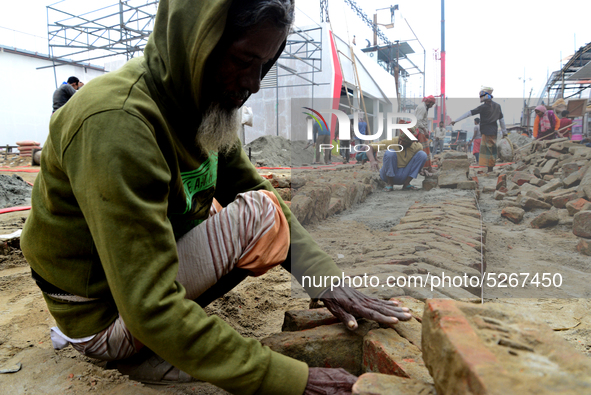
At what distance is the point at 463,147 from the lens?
7.93 ft

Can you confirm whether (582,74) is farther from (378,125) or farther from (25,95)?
(25,95)

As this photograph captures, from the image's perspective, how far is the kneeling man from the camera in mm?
2264

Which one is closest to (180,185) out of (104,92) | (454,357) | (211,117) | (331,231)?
(211,117)

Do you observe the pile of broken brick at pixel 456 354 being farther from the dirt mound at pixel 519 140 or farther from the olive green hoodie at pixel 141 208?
the dirt mound at pixel 519 140

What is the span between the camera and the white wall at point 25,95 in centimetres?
1494

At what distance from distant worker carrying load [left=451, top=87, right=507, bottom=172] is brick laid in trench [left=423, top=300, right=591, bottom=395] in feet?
4.90

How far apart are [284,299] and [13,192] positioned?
14.2 ft

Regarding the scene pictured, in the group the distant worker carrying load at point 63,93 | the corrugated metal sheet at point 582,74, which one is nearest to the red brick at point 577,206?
the corrugated metal sheet at point 582,74

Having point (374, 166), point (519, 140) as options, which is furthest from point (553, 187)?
point (374, 166)

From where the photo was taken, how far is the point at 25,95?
15.6 metres

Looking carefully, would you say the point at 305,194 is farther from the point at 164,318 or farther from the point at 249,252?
the point at 164,318

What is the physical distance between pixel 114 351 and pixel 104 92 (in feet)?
2.83

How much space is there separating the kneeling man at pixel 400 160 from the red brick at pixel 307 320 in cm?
112

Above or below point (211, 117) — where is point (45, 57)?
above
